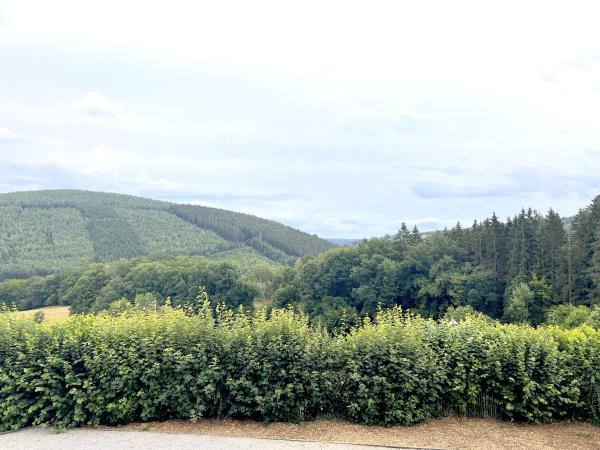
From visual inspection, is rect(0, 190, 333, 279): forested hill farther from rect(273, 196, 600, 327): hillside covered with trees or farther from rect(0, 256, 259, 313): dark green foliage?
rect(273, 196, 600, 327): hillside covered with trees

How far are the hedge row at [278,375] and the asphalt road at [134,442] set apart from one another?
0.30 m

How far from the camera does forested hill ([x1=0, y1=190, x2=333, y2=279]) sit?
128m

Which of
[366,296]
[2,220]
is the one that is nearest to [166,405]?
[366,296]

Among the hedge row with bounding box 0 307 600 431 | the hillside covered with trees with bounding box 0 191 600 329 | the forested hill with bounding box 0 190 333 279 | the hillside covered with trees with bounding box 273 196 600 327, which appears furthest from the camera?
the forested hill with bounding box 0 190 333 279

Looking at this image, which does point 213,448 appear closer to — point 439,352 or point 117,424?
point 117,424

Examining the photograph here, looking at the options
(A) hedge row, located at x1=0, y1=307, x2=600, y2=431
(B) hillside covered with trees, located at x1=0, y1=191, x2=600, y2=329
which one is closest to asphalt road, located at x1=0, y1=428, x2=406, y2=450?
(A) hedge row, located at x1=0, y1=307, x2=600, y2=431

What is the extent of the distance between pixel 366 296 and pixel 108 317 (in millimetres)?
55877

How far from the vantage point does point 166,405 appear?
7.85 metres

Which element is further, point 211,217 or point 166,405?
point 211,217

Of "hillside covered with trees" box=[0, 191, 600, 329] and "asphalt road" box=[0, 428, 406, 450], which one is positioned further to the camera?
"hillside covered with trees" box=[0, 191, 600, 329]

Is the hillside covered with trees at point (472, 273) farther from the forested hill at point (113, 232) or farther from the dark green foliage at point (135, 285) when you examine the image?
the forested hill at point (113, 232)

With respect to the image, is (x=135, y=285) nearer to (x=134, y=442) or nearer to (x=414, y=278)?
(x=414, y=278)

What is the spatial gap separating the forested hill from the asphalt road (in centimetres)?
11989

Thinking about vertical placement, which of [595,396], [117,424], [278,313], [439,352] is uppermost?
[278,313]
